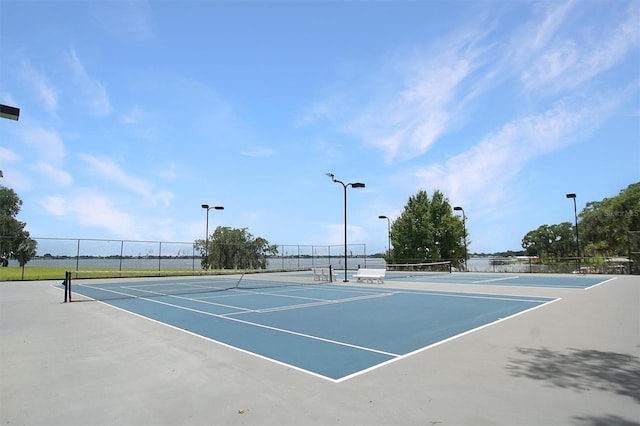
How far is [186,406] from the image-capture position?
13.8 ft

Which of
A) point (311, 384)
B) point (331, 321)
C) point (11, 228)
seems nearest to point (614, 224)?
point (331, 321)

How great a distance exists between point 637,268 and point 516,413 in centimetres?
3478

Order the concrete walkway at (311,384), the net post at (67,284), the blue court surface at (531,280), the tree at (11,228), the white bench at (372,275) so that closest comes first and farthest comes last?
the concrete walkway at (311,384), the net post at (67,284), the blue court surface at (531,280), the white bench at (372,275), the tree at (11,228)

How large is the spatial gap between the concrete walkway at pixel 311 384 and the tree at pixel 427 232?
42.6m

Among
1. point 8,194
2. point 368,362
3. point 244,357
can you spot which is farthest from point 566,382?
point 8,194

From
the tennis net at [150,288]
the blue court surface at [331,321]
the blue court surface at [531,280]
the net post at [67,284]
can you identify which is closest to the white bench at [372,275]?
the blue court surface at [531,280]

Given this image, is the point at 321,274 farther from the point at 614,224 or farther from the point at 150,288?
the point at 614,224

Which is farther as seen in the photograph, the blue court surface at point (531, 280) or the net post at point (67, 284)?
the blue court surface at point (531, 280)

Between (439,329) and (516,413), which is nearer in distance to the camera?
(516,413)

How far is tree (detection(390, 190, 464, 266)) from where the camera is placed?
50281 mm

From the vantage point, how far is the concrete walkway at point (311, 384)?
3.96 meters

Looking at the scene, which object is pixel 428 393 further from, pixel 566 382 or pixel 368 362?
pixel 566 382

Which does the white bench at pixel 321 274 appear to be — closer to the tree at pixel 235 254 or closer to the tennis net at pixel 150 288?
the tennis net at pixel 150 288

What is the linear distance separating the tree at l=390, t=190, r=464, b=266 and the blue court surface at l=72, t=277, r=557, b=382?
115 feet
